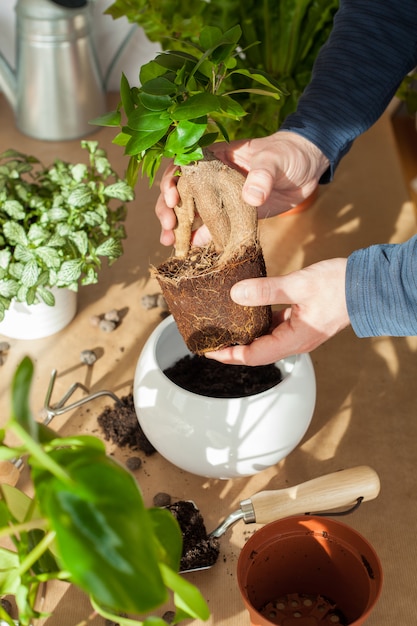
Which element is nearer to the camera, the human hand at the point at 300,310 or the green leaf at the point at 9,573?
the green leaf at the point at 9,573

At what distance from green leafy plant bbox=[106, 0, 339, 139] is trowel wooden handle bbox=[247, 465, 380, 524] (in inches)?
26.8

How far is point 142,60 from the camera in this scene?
1.67 m

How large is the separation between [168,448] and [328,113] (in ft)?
1.65

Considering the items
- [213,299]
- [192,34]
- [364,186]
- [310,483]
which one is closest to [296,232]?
[364,186]

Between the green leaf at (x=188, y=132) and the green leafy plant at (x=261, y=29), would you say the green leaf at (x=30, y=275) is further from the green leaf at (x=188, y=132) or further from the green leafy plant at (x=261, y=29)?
the green leafy plant at (x=261, y=29)

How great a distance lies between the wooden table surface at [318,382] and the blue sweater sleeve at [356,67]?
272mm

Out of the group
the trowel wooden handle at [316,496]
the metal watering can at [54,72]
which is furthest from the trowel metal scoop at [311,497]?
the metal watering can at [54,72]

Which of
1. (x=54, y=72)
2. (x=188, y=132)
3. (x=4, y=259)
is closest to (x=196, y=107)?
(x=188, y=132)

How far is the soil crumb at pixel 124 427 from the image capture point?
0.90 meters

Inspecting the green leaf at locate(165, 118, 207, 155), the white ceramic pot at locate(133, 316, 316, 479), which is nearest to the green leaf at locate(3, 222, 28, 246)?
the white ceramic pot at locate(133, 316, 316, 479)

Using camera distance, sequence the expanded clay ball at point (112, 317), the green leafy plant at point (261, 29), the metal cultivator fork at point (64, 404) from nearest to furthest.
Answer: the metal cultivator fork at point (64, 404), the expanded clay ball at point (112, 317), the green leafy plant at point (261, 29)


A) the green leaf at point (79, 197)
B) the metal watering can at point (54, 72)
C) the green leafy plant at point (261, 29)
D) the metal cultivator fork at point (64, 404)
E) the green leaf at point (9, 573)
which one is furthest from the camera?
the metal watering can at point (54, 72)

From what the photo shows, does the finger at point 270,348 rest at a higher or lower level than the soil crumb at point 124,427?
higher

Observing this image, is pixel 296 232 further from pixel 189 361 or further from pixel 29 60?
pixel 29 60
